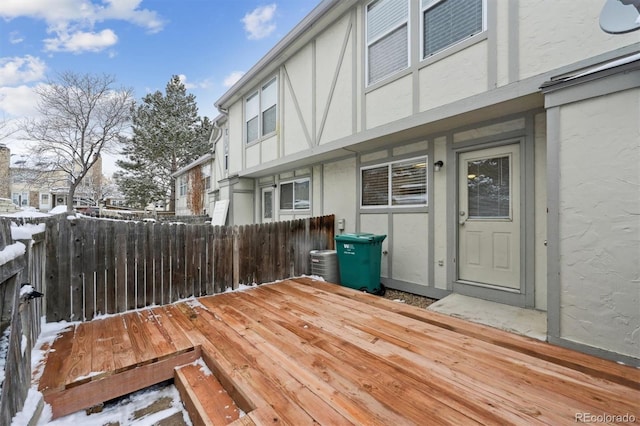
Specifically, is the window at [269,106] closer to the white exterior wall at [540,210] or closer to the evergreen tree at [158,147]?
the white exterior wall at [540,210]

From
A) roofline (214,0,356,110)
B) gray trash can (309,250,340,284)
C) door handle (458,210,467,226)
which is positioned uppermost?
roofline (214,0,356,110)

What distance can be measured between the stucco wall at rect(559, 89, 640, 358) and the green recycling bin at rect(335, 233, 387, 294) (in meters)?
2.59

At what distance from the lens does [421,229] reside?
4703 millimetres

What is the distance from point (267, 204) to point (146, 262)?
5577 mm

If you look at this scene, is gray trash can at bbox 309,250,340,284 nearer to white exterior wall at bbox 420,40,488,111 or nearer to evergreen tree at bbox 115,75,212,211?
white exterior wall at bbox 420,40,488,111

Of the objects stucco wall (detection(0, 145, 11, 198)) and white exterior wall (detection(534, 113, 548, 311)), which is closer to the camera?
white exterior wall (detection(534, 113, 548, 311))

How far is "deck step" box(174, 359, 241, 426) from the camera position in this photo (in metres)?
1.77

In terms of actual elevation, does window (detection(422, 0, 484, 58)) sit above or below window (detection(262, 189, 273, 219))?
above

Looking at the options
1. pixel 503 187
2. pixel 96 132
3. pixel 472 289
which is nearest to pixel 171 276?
pixel 472 289

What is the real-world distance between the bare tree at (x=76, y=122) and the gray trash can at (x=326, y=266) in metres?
18.8

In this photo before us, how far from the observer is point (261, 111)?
8086 millimetres

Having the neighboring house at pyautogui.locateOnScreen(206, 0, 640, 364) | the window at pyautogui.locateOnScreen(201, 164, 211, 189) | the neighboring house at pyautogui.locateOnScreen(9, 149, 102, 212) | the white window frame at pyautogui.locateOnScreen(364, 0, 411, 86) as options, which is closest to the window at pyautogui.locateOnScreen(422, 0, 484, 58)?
the neighboring house at pyautogui.locateOnScreen(206, 0, 640, 364)

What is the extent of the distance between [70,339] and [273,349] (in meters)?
2.11

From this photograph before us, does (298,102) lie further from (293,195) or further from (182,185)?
(182,185)
